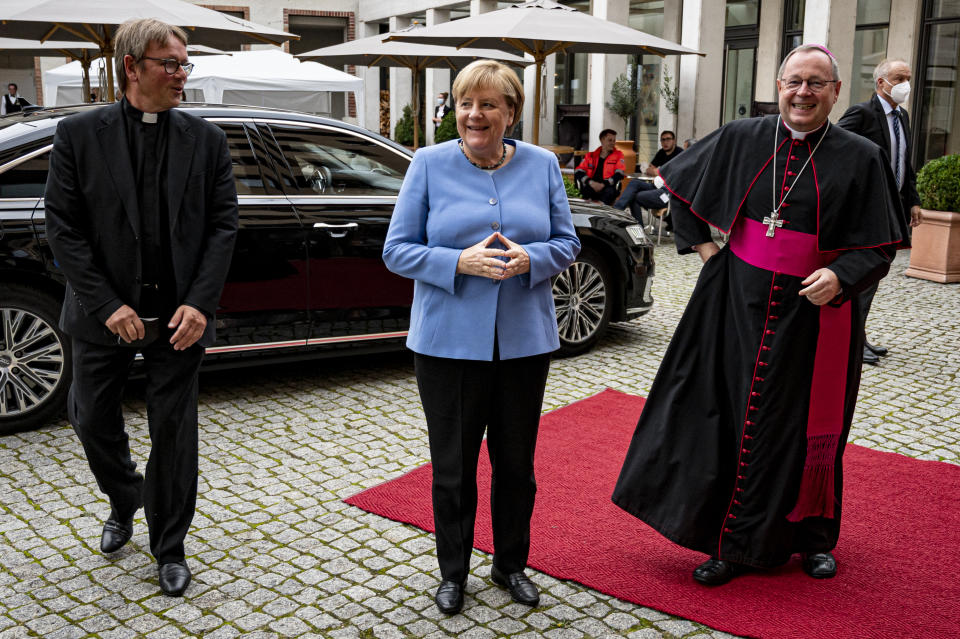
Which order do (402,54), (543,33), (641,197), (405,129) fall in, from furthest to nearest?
(405,129) < (402,54) < (641,197) < (543,33)

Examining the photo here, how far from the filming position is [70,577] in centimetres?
385

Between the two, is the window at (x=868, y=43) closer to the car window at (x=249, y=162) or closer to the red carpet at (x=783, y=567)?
the car window at (x=249, y=162)

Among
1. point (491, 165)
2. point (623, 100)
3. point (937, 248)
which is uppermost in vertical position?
point (623, 100)

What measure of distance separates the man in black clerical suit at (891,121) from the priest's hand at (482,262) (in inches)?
155

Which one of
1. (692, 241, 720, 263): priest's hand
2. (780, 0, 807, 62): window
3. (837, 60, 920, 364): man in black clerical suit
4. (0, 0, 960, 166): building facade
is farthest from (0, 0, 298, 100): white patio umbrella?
(780, 0, 807, 62): window

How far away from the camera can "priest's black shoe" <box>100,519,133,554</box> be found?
13.1ft

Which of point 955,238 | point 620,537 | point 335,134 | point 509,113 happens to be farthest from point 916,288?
point 509,113

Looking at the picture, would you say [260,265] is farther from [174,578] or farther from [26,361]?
[174,578]

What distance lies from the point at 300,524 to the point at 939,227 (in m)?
9.13

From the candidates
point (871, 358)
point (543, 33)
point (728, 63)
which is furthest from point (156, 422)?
point (728, 63)

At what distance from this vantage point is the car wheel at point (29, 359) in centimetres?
539

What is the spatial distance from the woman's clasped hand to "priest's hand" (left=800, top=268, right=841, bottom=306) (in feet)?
3.37

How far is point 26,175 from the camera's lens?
5.43 m

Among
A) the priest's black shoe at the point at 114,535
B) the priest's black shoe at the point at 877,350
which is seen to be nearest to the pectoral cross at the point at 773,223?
the priest's black shoe at the point at 114,535
